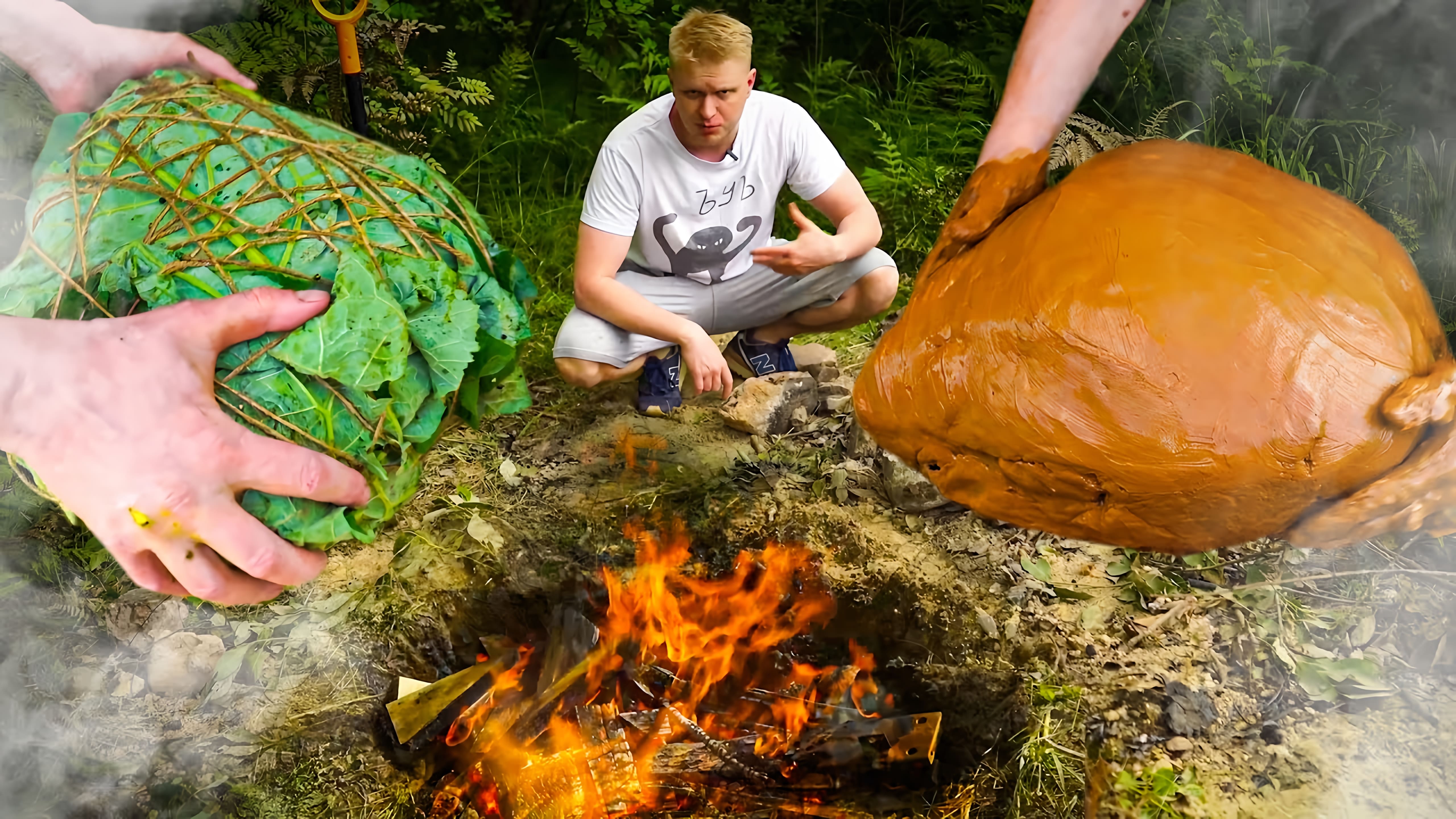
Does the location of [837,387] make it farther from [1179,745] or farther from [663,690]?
[1179,745]

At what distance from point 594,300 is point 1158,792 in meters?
1.53

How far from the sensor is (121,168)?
150cm

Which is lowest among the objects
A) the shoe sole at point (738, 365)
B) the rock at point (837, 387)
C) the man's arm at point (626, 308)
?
the rock at point (837, 387)

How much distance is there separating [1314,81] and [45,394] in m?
2.24

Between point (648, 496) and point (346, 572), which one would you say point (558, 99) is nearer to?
point (648, 496)

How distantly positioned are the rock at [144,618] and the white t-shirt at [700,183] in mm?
1431

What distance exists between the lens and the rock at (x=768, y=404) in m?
2.64

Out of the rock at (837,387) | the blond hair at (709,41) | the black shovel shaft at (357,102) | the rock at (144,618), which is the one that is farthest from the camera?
the rock at (837,387)

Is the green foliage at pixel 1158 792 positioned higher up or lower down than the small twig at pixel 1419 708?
lower down

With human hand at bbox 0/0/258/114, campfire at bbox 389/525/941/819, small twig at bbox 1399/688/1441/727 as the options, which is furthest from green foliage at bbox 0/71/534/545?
small twig at bbox 1399/688/1441/727

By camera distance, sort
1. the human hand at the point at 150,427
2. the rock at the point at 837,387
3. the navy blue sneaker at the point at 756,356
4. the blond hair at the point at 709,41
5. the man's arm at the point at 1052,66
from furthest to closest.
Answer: the rock at the point at 837,387, the navy blue sneaker at the point at 756,356, the blond hair at the point at 709,41, the man's arm at the point at 1052,66, the human hand at the point at 150,427

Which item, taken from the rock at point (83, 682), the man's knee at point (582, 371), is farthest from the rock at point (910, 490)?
the rock at point (83, 682)

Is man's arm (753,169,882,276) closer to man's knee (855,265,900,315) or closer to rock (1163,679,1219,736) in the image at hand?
man's knee (855,265,900,315)

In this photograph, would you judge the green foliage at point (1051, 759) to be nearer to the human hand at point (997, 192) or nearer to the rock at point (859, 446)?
the rock at point (859, 446)
